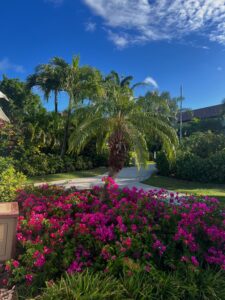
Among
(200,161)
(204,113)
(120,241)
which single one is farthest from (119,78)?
(204,113)

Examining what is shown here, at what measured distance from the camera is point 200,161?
12227mm

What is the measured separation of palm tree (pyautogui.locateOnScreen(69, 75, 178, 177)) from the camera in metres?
6.67

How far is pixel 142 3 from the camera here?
8133mm

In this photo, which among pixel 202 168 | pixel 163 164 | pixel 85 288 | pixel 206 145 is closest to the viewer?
pixel 85 288

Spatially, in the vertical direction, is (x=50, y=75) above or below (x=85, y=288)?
above

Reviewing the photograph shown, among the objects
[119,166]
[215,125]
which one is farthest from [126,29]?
[215,125]

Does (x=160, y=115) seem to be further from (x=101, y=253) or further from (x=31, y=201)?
(x=101, y=253)

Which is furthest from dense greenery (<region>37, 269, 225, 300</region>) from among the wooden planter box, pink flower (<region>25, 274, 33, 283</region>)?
the wooden planter box

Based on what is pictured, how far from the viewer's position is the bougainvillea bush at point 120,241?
2.92 meters

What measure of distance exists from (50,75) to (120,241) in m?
15.2

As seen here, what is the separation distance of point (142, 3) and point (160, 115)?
4.03 metres

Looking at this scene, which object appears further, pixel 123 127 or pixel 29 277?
pixel 123 127

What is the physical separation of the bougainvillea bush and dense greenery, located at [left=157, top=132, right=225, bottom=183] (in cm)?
731

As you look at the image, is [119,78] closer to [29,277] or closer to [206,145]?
[206,145]
